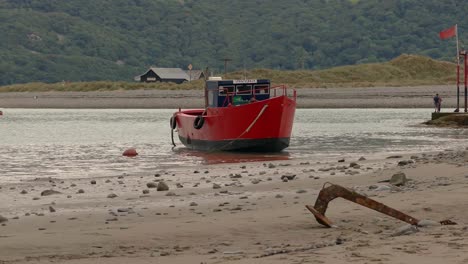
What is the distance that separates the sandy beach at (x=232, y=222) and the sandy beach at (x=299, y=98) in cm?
5911

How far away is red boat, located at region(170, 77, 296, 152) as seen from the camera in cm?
2983

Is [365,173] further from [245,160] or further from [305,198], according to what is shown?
[245,160]

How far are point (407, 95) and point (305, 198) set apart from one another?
77174mm

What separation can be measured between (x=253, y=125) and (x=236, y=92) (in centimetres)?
240

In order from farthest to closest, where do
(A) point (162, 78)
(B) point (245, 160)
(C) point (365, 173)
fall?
(A) point (162, 78)
(B) point (245, 160)
(C) point (365, 173)

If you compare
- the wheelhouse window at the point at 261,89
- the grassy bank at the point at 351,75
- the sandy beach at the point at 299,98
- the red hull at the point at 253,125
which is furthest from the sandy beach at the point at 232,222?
the grassy bank at the point at 351,75

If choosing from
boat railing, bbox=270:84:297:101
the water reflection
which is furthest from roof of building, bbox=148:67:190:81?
the water reflection

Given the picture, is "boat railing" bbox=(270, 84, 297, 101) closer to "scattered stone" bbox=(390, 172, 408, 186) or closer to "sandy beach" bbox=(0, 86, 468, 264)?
"sandy beach" bbox=(0, 86, 468, 264)

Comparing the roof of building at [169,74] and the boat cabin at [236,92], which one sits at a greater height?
the boat cabin at [236,92]

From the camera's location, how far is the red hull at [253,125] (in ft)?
97.6

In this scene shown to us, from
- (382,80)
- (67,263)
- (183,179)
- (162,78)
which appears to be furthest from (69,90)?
(67,263)

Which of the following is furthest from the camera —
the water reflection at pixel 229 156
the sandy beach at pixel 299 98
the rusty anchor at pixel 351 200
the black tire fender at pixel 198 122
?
the sandy beach at pixel 299 98

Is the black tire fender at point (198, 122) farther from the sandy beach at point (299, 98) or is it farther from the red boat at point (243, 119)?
the sandy beach at point (299, 98)

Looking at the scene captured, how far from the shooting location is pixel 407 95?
293 feet
